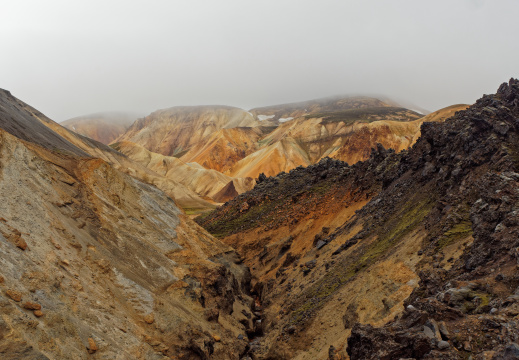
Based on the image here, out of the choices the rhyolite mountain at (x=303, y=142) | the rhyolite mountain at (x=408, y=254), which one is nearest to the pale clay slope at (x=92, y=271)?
the rhyolite mountain at (x=408, y=254)

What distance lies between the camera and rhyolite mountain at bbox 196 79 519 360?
35.2 ft

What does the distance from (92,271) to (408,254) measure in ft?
53.7

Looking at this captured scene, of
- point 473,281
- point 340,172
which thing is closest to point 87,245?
point 473,281

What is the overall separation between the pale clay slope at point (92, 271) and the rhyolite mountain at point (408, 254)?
18.0 ft

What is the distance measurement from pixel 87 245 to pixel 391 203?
74.3ft

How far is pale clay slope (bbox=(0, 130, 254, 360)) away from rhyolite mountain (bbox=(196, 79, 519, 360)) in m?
5.48

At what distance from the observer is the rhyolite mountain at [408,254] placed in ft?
35.2

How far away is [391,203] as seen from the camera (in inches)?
1163

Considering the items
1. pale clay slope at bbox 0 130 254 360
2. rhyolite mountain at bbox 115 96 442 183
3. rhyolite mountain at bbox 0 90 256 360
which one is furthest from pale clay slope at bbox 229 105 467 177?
pale clay slope at bbox 0 130 254 360

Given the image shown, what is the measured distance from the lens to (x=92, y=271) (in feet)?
56.7

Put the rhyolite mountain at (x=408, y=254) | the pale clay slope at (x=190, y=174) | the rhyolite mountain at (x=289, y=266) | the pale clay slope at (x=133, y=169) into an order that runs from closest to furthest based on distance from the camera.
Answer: the rhyolite mountain at (x=408, y=254) → the rhyolite mountain at (x=289, y=266) → the pale clay slope at (x=133, y=169) → the pale clay slope at (x=190, y=174)

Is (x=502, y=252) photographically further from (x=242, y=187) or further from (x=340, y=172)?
(x=242, y=187)

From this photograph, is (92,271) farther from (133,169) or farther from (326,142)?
(326,142)

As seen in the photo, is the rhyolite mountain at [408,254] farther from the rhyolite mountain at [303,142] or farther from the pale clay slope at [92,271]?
the rhyolite mountain at [303,142]
